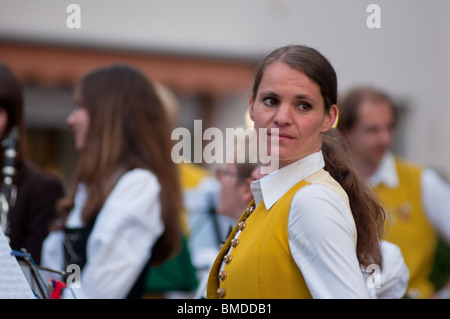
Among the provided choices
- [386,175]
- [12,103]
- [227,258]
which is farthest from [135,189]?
[386,175]

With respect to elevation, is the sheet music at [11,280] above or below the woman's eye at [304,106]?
below

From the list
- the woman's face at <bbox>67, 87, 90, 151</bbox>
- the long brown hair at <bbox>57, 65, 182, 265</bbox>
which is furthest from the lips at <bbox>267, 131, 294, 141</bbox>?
the woman's face at <bbox>67, 87, 90, 151</bbox>

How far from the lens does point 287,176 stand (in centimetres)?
158

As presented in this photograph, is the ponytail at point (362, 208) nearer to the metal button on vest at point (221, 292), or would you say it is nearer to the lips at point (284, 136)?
the lips at point (284, 136)

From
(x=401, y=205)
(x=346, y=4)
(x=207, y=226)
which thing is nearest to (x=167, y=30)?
(x=346, y=4)

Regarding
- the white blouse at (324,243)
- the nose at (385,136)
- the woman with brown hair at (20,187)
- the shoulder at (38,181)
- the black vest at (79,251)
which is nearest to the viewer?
the white blouse at (324,243)

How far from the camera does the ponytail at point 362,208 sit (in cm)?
160

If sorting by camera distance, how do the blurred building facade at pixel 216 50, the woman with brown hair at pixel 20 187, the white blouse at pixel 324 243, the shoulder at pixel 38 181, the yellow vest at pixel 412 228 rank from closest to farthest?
the white blouse at pixel 324 243
the woman with brown hair at pixel 20 187
the shoulder at pixel 38 181
the yellow vest at pixel 412 228
the blurred building facade at pixel 216 50

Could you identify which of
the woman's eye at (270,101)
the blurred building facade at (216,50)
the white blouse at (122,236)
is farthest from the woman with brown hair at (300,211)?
the blurred building facade at (216,50)

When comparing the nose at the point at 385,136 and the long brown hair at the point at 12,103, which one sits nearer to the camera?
the long brown hair at the point at 12,103

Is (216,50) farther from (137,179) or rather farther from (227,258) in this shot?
(227,258)

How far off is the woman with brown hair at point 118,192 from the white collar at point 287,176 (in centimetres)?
110
